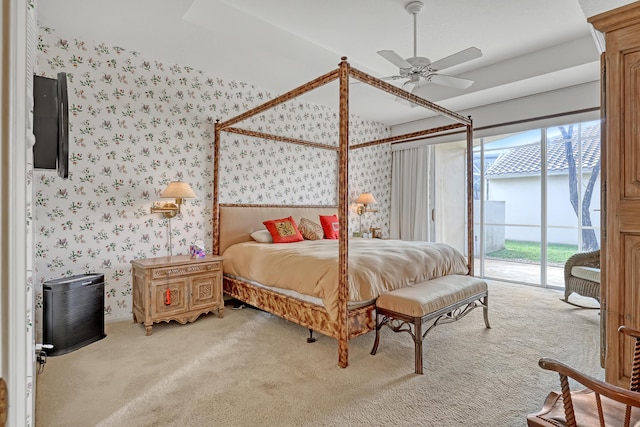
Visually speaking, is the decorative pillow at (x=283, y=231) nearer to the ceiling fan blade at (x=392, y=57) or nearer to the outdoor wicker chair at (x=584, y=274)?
the ceiling fan blade at (x=392, y=57)

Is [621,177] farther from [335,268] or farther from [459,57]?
[459,57]

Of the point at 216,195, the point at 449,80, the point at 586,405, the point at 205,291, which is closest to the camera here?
the point at 586,405

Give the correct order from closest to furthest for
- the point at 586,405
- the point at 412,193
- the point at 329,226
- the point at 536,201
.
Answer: the point at 586,405, the point at 329,226, the point at 536,201, the point at 412,193

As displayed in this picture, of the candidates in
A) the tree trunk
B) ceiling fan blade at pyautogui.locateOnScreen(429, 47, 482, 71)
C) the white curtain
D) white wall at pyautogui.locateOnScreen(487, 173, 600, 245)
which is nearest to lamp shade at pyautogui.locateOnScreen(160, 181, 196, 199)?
ceiling fan blade at pyautogui.locateOnScreen(429, 47, 482, 71)

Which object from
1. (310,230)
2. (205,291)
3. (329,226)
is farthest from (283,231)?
(205,291)

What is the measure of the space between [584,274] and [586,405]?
3137 mm

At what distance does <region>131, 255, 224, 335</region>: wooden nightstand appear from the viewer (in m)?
3.19

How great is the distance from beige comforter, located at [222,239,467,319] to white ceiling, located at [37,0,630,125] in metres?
2.22

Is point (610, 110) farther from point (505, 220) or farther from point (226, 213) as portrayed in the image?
point (505, 220)

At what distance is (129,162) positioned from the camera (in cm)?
359

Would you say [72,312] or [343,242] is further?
[72,312]

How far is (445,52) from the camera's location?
13.0 feet

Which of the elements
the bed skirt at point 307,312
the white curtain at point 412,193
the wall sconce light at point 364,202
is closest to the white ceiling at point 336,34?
the white curtain at point 412,193

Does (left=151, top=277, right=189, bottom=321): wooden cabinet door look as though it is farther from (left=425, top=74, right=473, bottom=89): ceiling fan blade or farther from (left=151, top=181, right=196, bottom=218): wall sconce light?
(left=425, top=74, right=473, bottom=89): ceiling fan blade
